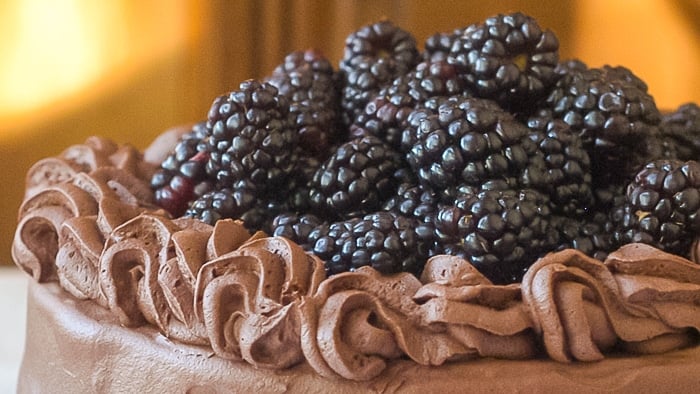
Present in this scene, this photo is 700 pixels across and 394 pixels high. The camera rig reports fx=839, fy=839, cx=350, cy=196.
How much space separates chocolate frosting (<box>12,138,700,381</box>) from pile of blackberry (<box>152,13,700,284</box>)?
0.17 feet

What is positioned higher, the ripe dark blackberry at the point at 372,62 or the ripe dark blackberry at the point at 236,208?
the ripe dark blackberry at the point at 372,62

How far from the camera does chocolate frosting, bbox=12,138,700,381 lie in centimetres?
85

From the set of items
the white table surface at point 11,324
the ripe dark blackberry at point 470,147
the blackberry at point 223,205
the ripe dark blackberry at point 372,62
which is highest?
the ripe dark blackberry at point 372,62

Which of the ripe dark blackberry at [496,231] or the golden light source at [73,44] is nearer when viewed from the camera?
the ripe dark blackberry at [496,231]

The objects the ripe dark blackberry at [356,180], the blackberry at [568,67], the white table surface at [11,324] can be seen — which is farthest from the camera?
the white table surface at [11,324]

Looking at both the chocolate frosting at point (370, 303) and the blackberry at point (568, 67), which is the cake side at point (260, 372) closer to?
the chocolate frosting at point (370, 303)

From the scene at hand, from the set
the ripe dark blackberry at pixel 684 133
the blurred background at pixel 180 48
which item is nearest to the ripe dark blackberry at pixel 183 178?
the ripe dark blackberry at pixel 684 133

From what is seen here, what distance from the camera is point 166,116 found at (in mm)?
2906

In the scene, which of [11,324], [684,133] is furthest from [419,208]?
[11,324]

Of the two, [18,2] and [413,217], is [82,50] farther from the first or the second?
[413,217]

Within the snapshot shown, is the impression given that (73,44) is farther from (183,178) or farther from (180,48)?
(183,178)

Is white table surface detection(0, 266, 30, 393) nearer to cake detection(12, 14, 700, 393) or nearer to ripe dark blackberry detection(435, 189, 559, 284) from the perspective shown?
cake detection(12, 14, 700, 393)

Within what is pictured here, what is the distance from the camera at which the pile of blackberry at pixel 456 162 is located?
95cm

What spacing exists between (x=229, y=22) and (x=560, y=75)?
1.91m
